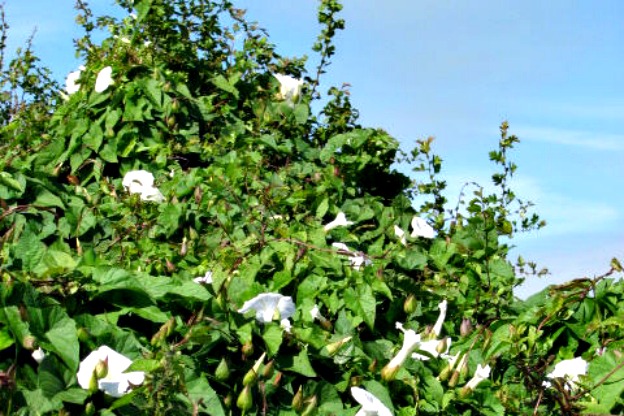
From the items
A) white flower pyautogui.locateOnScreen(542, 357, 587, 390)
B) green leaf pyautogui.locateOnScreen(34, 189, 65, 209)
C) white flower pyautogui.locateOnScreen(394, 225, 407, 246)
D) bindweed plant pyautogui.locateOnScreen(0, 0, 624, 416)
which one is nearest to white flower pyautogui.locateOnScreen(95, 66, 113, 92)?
bindweed plant pyautogui.locateOnScreen(0, 0, 624, 416)

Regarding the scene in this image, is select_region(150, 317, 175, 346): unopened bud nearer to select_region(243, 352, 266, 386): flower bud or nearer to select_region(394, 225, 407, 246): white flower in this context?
select_region(243, 352, 266, 386): flower bud

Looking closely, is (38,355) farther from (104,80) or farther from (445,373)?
(104,80)

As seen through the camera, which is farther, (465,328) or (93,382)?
(465,328)

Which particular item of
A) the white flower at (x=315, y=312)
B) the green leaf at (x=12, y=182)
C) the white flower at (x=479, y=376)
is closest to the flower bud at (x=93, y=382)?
the white flower at (x=315, y=312)

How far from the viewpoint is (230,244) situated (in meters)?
3.48

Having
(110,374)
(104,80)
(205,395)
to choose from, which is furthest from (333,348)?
(104,80)

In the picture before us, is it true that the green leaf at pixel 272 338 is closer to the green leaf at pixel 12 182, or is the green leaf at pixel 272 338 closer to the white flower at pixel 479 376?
the white flower at pixel 479 376

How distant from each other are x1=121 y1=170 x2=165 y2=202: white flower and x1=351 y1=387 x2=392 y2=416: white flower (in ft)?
5.15

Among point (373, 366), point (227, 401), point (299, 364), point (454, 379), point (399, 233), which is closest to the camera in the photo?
point (227, 401)

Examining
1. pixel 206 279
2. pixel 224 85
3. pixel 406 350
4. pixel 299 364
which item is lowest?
pixel 299 364

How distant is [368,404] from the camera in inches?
103

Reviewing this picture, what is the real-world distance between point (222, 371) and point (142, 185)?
156 cm

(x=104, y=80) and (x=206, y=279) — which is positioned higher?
(x=104, y=80)

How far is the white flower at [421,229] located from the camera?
421cm
